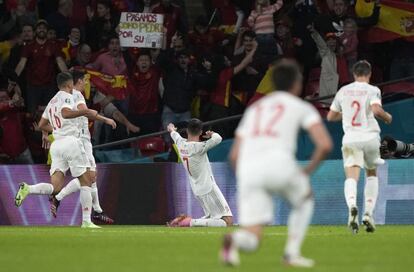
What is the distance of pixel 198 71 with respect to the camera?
2331cm

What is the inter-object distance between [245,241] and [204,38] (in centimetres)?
1459

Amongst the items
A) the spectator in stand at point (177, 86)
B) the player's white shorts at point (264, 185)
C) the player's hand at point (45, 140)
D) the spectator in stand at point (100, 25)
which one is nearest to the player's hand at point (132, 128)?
the spectator in stand at point (177, 86)

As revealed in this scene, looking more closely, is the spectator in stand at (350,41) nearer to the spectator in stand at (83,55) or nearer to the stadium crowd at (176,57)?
the stadium crowd at (176,57)

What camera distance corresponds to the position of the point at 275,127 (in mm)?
9734

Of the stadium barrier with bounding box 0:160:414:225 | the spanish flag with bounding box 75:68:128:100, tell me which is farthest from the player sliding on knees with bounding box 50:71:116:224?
the spanish flag with bounding box 75:68:128:100

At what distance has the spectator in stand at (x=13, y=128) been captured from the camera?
24078mm

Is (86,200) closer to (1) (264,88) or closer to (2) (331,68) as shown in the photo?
(1) (264,88)

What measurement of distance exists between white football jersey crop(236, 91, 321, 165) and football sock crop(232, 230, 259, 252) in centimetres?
61

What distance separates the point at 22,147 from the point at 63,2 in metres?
3.34

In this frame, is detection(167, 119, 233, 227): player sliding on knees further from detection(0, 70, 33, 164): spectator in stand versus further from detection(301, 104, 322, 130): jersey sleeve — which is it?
detection(301, 104, 322, 130): jersey sleeve

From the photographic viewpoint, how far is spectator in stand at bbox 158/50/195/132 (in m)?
23.2

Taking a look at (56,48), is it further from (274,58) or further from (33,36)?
(274,58)

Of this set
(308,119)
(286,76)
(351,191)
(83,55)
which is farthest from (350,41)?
(308,119)

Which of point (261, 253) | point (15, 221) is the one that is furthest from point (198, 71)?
point (261, 253)
